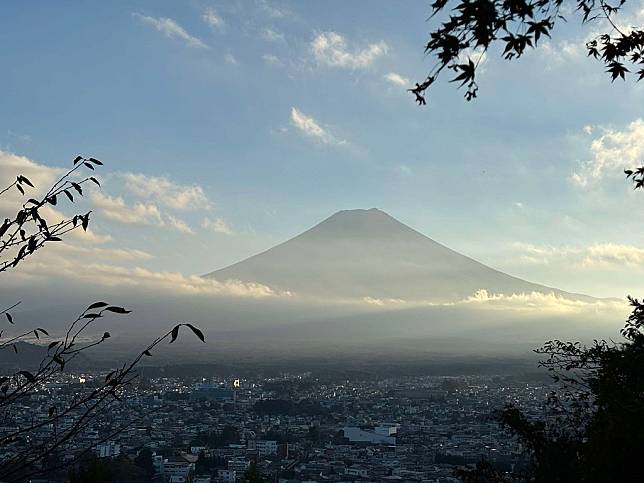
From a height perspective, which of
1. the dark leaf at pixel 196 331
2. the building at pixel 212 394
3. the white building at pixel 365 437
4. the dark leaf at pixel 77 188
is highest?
the dark leaf at pixel 77 188

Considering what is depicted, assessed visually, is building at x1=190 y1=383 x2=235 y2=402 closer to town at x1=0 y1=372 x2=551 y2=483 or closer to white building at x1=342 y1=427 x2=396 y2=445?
town at x1=0 y1=372 x2=551 y2=483

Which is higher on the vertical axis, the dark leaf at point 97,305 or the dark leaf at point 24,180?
the dark leaf at point 24,180

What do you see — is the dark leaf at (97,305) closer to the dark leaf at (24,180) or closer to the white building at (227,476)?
the dark leaf at (24,180)

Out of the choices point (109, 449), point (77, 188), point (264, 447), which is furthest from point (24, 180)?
point (264, 447)

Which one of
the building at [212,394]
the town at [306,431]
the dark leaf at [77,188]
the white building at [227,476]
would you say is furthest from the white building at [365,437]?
the dark leaf at [77,188]

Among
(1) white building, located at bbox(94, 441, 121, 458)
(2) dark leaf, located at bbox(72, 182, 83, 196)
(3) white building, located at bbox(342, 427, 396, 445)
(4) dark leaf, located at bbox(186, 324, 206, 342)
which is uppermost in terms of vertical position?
(2) dark leaf, located at bbox(72, 182, 83, 196)

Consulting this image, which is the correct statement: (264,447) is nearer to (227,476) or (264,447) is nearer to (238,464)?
(238,464)

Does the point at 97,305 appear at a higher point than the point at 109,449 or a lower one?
higher

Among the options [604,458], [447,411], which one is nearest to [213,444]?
[447,411]

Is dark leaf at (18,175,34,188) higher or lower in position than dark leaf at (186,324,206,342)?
higher

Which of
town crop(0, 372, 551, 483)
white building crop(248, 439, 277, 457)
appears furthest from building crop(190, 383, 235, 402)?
white building crop(248, 439, 277, 457)

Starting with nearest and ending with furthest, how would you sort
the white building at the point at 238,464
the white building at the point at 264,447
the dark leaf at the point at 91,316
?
the dark leaf at the point at 91,316 → the white building at the point at 238,464 → the white building at the point at 264,447

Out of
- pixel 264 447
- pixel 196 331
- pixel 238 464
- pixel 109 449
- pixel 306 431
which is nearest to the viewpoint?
pixel 196 331
